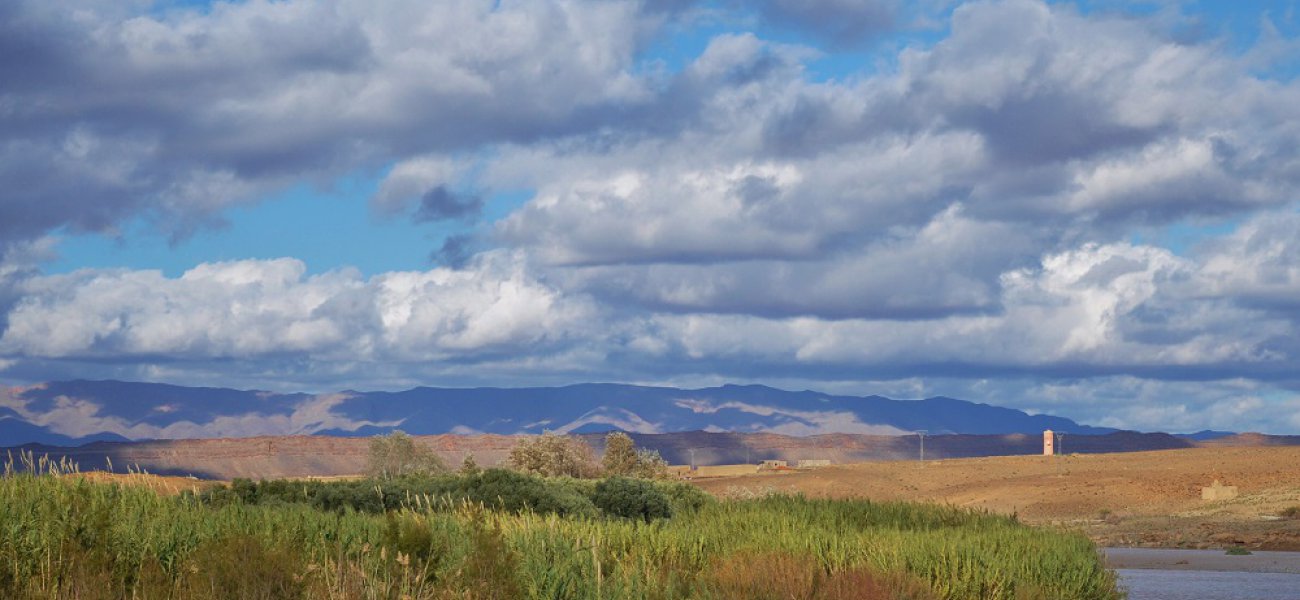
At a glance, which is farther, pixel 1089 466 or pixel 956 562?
pixel 1089 466

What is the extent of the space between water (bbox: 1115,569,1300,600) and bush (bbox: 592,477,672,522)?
38.7 feet

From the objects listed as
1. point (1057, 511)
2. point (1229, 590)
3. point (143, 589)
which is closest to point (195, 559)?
point (143, 589)

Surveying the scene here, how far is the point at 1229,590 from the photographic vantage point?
108ft

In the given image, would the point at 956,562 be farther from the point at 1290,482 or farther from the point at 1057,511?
the point at 1290,482

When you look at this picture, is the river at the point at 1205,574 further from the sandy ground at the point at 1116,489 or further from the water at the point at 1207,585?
the sandy ground at the point at 1116,489

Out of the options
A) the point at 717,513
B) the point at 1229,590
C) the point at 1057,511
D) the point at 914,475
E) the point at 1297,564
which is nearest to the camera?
the point at 717,513

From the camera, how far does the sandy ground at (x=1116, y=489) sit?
186 ft

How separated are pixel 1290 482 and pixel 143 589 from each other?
73.4 meters

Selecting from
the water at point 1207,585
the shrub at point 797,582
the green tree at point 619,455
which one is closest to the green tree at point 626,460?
the green tree at point 619,455

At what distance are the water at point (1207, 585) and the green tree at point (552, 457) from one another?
39.5 m

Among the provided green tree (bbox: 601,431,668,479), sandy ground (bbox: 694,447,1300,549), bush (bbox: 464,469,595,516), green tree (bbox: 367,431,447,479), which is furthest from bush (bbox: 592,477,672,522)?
green tree (bbox: 367,431,447,479)

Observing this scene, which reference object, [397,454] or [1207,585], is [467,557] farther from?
[397,454]

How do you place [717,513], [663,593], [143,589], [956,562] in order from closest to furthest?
[143,589] < [663,593] < [956,562] < [717,513]

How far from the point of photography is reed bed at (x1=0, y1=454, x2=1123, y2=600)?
14586 millimetres
